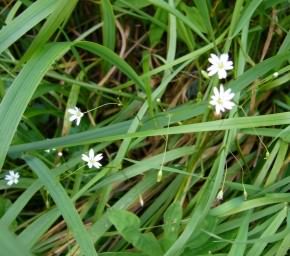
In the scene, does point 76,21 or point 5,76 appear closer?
point 5,76

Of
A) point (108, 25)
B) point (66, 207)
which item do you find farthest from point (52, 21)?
point (66, 207)

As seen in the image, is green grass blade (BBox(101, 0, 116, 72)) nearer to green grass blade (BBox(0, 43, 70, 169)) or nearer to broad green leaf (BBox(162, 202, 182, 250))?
green grass blade (BBox(0, 43, 70, 169))

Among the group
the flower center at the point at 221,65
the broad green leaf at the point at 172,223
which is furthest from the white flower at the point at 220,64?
the broad green leaf at the point at 172,223

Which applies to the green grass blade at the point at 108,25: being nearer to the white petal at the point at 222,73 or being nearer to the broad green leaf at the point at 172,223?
the white petal at the point at 222,73

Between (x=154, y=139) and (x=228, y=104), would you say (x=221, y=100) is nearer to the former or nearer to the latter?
(x=228, y=104)

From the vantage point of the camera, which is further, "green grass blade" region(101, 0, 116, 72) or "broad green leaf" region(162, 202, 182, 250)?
"green grass blade" region(101, 0, 116, 72)

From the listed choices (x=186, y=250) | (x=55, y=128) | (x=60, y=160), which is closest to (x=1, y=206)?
(x=60, y=160)

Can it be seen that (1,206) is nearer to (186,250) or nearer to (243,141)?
(186,250)

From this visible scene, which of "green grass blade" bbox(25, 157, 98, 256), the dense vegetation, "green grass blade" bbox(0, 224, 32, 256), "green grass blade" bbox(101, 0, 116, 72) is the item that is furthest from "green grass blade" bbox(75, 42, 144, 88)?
"green grass blade" bbox(0, 224, 32, 256)

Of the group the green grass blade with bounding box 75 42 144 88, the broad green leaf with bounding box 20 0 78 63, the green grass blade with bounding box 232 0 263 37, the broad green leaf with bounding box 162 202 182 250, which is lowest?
the broad green leaf with bounding box 162 202 182 250
